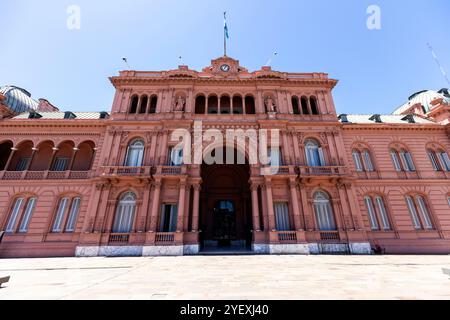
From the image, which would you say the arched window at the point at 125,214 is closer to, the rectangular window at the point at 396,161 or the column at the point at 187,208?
the column at the point at 187,208

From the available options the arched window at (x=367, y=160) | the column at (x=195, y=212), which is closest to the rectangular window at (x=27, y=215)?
the column at (x=195, y=212)

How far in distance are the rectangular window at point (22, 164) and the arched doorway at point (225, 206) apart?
17.3 meters

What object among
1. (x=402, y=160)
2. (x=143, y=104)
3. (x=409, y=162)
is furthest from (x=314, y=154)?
(x=143, y=104)

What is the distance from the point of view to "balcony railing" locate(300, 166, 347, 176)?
1688cm

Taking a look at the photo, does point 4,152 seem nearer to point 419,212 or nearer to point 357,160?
point 357,160

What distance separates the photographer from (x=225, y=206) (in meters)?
22.4

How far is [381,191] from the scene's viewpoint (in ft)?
59.0

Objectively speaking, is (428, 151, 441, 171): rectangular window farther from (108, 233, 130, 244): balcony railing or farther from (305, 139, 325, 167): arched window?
(108, 233, 130, 244): balcony railing

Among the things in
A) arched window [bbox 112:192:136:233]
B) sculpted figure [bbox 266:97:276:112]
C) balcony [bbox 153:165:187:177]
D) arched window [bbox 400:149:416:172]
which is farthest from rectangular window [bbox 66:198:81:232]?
arched window [bbox 400:149:416:172]

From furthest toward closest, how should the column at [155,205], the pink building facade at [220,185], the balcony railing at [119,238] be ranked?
1. the pink building facade at [220,185]
2. the column at [155,205]
3. the balcony railing at [119,238]

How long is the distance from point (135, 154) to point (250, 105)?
43.2 feet

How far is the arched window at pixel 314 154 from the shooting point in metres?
18.4

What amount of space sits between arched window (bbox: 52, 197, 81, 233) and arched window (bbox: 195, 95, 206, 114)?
14015mm
